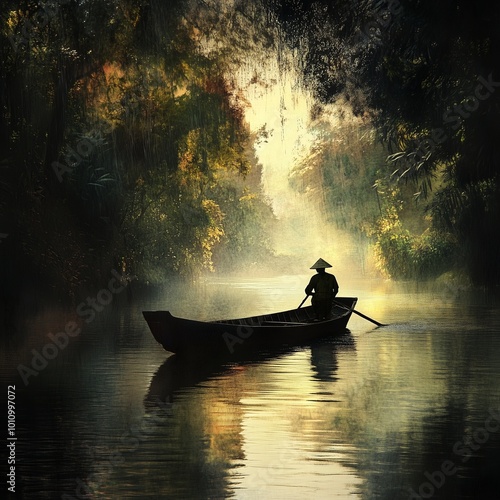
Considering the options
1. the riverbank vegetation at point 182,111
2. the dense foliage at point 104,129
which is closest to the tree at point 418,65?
the riverbank vegetation at point 182,111

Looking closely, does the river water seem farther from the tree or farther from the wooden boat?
the tree

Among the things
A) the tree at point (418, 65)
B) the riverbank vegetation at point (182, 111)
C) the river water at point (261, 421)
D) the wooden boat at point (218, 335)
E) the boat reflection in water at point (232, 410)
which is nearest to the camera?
the river water at point (261, 421)

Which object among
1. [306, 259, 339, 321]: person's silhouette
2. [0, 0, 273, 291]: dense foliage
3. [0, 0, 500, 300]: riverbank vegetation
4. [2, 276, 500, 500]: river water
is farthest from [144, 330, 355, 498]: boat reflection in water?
[0, 0, 273, 291]: dense foliage

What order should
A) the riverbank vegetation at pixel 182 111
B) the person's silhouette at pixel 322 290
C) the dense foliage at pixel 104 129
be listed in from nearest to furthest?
the riverbank vegetation at pixel 182 111 → the dense foliage at pixel 104 129 → the person's silhouette at pixel 322 290

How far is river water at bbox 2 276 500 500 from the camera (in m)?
11.0

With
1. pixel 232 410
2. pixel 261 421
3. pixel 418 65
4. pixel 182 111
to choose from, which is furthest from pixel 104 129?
pixel 261 421

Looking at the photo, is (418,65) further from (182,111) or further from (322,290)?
(182,111)

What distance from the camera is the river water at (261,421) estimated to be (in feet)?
36.2

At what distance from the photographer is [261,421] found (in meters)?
15.1

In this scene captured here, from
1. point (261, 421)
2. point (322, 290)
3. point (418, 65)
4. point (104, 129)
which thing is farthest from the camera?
point (104, 129)

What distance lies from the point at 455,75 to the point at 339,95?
6.17 m

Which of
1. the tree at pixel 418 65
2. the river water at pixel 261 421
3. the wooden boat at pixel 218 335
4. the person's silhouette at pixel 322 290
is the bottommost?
the river water at pixel 261 421

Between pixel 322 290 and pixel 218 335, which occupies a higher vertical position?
pixel 322 290

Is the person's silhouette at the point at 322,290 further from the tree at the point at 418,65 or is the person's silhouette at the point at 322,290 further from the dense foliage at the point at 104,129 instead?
the dense foliage at the point at 104,129
